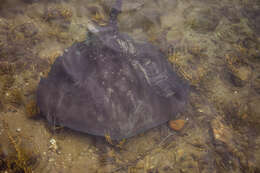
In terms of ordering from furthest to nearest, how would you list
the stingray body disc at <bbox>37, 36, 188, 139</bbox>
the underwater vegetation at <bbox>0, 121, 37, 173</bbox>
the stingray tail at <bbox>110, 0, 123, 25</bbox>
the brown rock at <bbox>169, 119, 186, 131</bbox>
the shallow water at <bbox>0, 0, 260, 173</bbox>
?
the stingray tail at <bbox>110, 0, 123, 25</bbox> → the brown rock at <bbox>169, 119, 186, 131</bbox> → the shallow water at <bbox>0, 0, 260, 173</bbox> → the stingray body disc at <bbox>37, 36, 188, 139</bbox> → the underwater vegetation at <bbox>0, 121, 37, 173</bbox>

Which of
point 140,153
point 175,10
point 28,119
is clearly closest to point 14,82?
point 28,119

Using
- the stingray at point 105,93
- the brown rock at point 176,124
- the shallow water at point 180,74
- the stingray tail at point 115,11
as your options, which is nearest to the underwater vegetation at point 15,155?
the shallow water at point 180,74

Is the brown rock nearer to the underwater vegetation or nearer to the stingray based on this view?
the stingray

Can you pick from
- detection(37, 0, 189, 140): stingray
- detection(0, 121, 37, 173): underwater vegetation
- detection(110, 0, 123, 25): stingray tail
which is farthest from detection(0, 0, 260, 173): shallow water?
detection(37, 0, 189, 140): stingray

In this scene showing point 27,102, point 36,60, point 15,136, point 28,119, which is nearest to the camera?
point 15,136

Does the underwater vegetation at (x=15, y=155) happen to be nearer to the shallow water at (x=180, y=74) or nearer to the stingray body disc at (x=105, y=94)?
the shallow water at (x=180, y=74)

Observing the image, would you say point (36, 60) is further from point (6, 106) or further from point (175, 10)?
point (175, 10)

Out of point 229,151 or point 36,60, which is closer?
point 229,151
